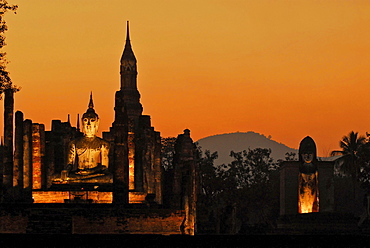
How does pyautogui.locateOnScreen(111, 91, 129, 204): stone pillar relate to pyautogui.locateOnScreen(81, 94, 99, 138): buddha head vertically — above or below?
below

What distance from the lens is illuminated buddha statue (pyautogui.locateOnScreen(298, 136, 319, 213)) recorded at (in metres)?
50.9

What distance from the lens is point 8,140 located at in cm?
3241

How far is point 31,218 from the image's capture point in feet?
83.9

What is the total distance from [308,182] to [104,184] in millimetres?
20669

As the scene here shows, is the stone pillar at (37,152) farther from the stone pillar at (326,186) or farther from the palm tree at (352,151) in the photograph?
the palm tree at (352,151)

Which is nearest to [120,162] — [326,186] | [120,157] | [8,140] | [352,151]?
[120,157]

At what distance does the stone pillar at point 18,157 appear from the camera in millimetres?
32812

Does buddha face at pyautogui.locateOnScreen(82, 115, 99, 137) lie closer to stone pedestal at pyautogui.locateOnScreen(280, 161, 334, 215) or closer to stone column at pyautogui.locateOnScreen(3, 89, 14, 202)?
stone column at pyautogui.locateOnScreen(3, 89, 14, 202)

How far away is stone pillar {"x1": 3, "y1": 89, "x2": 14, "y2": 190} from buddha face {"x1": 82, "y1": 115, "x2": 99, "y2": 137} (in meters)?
2.64

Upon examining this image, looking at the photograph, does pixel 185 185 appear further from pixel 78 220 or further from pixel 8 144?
pixel 78 220

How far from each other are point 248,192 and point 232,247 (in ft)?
165

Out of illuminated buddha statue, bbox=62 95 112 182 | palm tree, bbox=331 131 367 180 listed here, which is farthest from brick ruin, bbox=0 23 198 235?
palm tree, bbox=331 131 367 180

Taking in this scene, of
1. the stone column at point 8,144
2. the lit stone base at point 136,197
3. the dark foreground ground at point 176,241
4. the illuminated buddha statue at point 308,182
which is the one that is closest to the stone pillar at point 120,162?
the lit stone base at point 136,197

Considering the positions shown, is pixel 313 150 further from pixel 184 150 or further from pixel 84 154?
pixel 84 154
